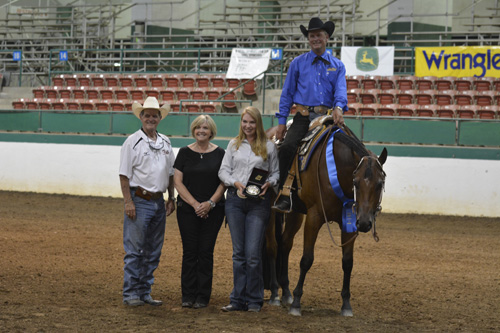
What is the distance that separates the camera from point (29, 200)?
1612 cm

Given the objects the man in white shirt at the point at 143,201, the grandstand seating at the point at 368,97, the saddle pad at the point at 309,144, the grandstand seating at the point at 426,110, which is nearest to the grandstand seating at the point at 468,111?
the grandstand seating at the point at 426,110

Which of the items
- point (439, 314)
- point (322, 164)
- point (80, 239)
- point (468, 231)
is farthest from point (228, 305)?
point (468, 231)

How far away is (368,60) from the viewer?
810 inches

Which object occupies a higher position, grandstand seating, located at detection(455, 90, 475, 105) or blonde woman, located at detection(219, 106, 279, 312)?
grandstand seating, located at detection(455, 90, 475, 105)

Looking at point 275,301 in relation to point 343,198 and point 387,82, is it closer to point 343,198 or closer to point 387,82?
point 343,198

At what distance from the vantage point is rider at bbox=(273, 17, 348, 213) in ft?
23.5

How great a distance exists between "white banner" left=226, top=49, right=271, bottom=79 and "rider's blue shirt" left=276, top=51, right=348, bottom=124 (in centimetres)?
1411

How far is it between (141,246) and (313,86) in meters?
2.40

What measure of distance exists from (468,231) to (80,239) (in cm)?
707

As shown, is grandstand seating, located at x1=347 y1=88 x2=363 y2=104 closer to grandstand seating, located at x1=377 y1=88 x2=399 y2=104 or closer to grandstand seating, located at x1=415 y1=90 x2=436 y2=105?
grandstand seating, located at x1=377 y1=88 x2=399 y2=104

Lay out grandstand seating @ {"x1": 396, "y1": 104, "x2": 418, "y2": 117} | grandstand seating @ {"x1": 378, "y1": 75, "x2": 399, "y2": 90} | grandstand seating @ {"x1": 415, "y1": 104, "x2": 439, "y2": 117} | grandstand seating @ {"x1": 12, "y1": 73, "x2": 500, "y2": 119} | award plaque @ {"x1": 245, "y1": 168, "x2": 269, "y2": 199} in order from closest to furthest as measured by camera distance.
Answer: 1. award plaque @ {"x1": 245, "y1": 168, "x2": 269, "y2": 199}
2. grandstand seating @ {"x1": 415, "y1": 104, "x2": 439, "y2": 117}
3. grandstand seating @ {"x1": 396, "y1": 104, "x2": 418, "y2": 117}
4. grandstand seating @ {"x1": 12, "y1": 73, "x2": 500, "y2": 119}
5. grandstand seating @ {"x1": 378, "y1": 75, "x2": 399, "y2": 90}

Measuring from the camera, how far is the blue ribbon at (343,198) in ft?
21.4

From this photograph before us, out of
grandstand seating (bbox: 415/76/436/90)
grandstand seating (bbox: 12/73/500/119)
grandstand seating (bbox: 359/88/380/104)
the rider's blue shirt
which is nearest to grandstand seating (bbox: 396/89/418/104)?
grandstand seating (bbox: 12/73/500/119)

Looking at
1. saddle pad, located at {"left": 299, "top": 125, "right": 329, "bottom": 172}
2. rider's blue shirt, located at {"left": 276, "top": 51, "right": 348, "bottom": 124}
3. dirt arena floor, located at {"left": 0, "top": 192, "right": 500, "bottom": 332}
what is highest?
rider's blue shirt, located at {"left": 276, "top": 51, "right": 348, "bottom": 124}
